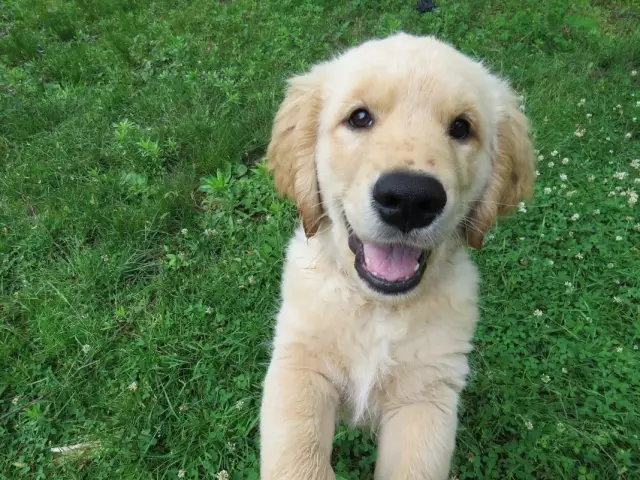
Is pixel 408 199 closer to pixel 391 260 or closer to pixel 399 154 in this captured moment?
pixel 399 154

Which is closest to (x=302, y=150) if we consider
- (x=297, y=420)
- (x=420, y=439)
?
(x=297, y=420)

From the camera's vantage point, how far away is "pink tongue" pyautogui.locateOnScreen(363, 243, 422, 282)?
1.94m

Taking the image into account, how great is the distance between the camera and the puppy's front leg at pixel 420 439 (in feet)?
5.93

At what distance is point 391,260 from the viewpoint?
196cm

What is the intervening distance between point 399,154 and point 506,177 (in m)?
0.76

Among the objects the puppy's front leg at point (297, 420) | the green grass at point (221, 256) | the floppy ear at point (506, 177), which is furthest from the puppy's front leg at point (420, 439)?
the floppy ear at point (506, 177)

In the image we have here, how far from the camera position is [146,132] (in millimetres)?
3951

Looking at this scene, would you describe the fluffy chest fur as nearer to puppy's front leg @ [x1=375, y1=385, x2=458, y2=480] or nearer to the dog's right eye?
puppy's front leg @ [x1=375, y1=385, x2=458, y2=480]

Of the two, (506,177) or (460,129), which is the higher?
(460,129)

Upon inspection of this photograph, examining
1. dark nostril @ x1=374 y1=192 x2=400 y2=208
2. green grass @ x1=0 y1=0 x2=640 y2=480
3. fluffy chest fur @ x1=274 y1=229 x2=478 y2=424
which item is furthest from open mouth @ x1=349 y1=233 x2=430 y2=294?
green grass @ x1=0 y1=0 x2=640 y2=480

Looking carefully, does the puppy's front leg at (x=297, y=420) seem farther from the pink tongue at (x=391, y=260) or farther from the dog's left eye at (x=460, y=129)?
the dog's left eye at (x=460, y=129)

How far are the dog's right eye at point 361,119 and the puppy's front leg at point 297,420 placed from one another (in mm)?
987

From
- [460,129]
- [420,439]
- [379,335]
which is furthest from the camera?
[379,335]

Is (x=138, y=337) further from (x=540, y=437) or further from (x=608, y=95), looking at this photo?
(x=608, y=95)
